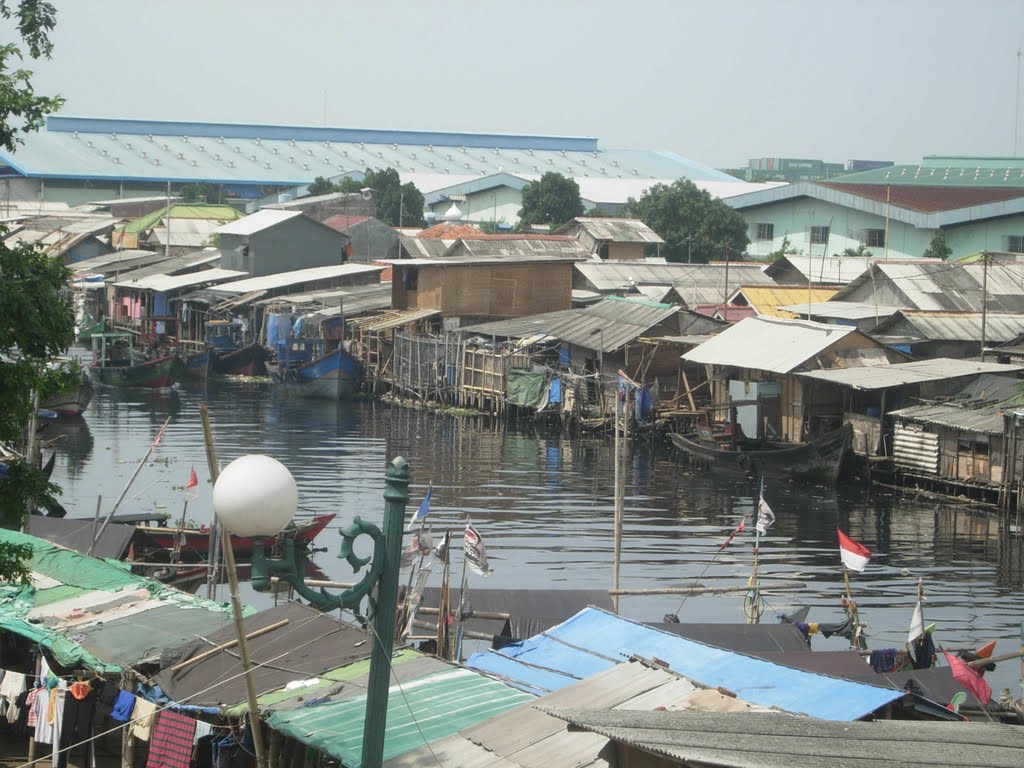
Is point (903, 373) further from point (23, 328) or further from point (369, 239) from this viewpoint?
point (369, 239)

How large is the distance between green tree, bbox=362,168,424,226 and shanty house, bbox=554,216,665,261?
14.4 metres

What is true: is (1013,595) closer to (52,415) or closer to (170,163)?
(52,415)

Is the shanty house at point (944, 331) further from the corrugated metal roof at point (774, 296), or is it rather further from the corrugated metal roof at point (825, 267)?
the corrugated metal roof at point (825, 267)

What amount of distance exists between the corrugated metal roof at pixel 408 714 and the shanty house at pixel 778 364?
20298 millimetres

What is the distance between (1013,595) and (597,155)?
7390 centimetres

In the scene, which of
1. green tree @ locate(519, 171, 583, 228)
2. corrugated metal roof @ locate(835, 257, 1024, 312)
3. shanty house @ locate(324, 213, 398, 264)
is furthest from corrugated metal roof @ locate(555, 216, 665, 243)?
corrugated metal roof @ locate(835, 257, 1024, 312)

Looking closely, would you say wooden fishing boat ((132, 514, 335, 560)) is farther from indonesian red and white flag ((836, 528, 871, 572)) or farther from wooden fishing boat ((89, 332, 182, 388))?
wooden fishing boat ((89, 332, 182, 388))

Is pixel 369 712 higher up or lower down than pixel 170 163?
lower down

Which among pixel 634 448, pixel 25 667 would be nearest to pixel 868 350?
pixel 634 448

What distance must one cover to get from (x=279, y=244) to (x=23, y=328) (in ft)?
134

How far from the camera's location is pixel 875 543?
901 inches

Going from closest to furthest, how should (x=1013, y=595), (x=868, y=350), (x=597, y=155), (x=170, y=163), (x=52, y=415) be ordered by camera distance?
1. (x=1013, y=595)
2. (x=868, y=350)
3. (x=52, y=415)
4. (x=170, y=163)
5. (x=597, y=155)

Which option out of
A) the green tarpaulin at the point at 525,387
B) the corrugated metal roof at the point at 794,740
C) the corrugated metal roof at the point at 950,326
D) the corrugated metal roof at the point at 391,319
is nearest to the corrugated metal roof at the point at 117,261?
the corrugated metal roof at the point at 391,319

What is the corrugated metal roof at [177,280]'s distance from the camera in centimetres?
4704
